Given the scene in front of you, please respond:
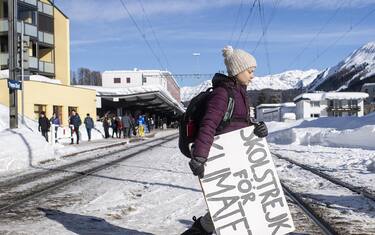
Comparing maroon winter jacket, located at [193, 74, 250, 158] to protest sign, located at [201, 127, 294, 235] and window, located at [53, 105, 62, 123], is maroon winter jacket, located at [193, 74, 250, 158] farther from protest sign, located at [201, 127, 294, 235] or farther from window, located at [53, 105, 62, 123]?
window, located at [53, 105, 62, 123]

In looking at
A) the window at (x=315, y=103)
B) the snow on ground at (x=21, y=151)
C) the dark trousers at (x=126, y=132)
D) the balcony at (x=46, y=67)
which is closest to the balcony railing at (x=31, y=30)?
the balcony at (x=46, y=67)

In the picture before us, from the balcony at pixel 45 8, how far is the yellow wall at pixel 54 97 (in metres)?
13.2

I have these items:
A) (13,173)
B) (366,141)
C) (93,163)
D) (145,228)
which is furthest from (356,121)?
(145,228)

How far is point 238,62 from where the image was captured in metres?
4.78

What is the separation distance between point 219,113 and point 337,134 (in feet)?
72.0

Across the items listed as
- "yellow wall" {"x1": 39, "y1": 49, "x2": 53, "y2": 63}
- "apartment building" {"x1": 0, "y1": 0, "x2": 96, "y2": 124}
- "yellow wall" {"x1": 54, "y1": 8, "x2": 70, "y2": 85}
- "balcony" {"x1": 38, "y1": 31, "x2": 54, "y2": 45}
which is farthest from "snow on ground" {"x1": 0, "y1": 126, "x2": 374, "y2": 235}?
"yellow wall" {"x1": 54, "y1": 8, "x2": 70, "y2": 85}

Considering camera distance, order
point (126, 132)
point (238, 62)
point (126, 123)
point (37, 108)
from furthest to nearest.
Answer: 1. point (126, 132)
2. point (37, 108)
3. point (126, 123)
4. point (238, 62)

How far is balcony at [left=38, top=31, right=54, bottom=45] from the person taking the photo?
5566cm

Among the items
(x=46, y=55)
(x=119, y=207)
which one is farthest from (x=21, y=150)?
(x=46, y=55)

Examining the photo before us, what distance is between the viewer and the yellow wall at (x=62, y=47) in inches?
2318

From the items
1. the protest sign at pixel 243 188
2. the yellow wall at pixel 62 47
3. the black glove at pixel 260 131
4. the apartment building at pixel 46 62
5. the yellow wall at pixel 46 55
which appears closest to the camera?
the protest sign at pixel 243 188

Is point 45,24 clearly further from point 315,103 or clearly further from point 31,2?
point 315,103

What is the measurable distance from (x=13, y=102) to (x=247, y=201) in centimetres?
1760

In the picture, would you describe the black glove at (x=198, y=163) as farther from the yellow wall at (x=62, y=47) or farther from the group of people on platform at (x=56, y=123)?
the yellow wall at (x=62, y=47)
